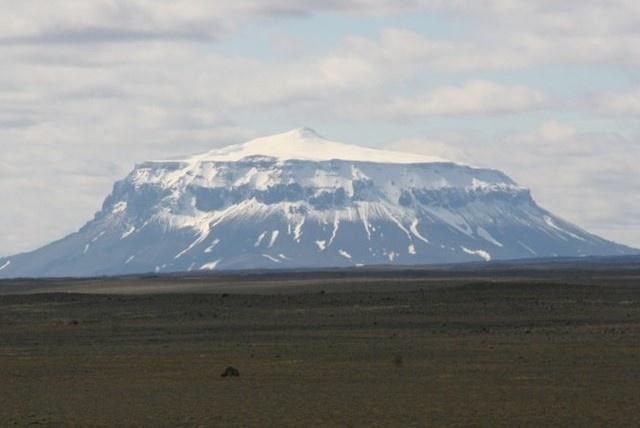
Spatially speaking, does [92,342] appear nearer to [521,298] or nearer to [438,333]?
[438,333]

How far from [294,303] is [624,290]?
28890 mm

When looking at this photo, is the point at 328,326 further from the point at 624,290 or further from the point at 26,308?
the point at 624,290

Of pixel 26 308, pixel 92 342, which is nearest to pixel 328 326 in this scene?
pixel 92 342

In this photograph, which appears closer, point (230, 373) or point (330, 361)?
point (230, 373)

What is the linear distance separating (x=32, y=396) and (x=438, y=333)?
109 feet

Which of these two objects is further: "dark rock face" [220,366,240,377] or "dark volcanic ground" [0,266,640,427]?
"dark rock face" [220,366,240,377]

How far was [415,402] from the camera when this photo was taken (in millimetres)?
49688

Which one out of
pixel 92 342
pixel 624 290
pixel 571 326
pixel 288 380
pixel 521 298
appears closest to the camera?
pixel 288 380

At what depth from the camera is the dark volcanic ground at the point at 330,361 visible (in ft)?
155

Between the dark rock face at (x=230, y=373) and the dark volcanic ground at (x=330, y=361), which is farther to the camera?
the dark rock face at (x=230, y=373)

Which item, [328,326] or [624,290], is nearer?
[328,326]

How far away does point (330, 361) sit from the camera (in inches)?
2598

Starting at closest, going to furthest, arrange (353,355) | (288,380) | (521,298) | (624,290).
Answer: (288,380)
(353,355)
(521,298)
(624,290)

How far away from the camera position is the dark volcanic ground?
47.3m
